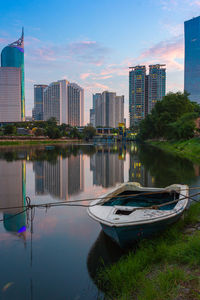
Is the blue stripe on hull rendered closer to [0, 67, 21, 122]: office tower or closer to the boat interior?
the boat interior

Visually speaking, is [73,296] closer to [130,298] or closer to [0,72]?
[130,298]

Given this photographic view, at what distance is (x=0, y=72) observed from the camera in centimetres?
19475

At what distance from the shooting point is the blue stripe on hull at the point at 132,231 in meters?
5.67

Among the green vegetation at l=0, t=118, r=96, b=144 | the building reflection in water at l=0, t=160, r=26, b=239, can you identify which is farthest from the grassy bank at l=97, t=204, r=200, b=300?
the green vegetation at l=0, t=118, r=96, b=144

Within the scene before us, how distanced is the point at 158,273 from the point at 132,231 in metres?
1.22

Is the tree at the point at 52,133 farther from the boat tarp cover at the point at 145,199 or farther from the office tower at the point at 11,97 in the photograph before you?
the office tower at the point at 11,97

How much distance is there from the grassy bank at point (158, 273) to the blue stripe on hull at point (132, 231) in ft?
0.73

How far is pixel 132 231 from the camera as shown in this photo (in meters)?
5.78

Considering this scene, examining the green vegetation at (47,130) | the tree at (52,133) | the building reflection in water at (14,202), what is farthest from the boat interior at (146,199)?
the tree at (52,133)

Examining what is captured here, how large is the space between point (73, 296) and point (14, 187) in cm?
1164

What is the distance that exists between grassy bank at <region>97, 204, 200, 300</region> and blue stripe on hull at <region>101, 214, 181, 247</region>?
224 mm

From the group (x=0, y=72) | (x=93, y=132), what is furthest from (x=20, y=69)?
(x=93, y=132)

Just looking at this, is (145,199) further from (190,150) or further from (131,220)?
(190,150)

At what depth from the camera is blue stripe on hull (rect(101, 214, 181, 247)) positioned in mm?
5668
